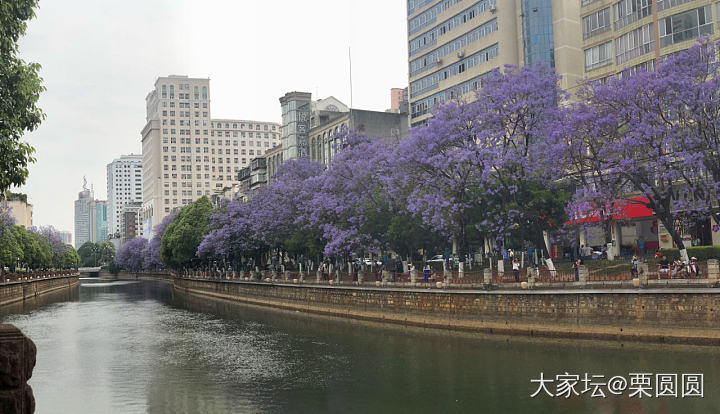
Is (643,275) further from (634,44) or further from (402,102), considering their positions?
(402,102)

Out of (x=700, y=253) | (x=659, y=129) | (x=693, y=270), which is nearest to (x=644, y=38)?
(x=700, y=253)

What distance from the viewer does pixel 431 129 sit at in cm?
4778

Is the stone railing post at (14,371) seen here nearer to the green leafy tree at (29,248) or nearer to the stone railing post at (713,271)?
the stone railing post at (713,271)

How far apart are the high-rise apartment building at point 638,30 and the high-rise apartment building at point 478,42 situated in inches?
230

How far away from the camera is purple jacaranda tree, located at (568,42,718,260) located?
118 feet

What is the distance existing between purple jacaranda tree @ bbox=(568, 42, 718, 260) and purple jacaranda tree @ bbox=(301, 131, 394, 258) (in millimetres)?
18214

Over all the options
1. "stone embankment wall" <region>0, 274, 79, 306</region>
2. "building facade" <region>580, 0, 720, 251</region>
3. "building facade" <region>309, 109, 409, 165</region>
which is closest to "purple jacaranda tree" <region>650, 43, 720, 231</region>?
"building facade" <region>580, 0, 720, 251</region>

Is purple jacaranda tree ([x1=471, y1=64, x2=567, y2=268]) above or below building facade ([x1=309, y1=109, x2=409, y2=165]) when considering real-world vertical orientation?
below

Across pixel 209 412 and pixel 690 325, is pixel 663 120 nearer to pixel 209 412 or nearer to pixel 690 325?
pixel 690 325

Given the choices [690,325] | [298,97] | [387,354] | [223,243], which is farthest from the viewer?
[298,97]

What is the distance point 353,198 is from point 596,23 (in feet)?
92.2


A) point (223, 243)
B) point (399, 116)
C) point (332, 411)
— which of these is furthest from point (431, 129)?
point (399, 116)

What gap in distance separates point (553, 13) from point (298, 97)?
61.0 m

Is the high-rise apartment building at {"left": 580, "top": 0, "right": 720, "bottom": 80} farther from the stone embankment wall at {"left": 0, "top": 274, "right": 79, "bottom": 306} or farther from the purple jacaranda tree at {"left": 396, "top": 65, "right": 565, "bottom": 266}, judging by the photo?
the stone embankment wall at {"left": 0, "top": 274, "right": 79, "bottom": 306}
